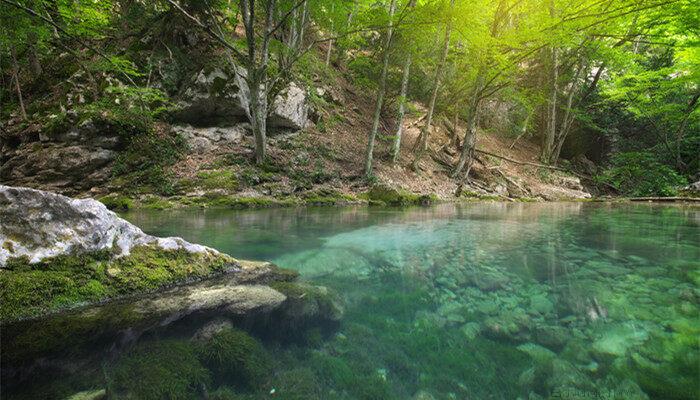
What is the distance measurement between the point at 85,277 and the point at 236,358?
63.2 inches

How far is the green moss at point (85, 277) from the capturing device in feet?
8.36

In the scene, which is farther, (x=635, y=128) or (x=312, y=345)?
(x=635, y=128)

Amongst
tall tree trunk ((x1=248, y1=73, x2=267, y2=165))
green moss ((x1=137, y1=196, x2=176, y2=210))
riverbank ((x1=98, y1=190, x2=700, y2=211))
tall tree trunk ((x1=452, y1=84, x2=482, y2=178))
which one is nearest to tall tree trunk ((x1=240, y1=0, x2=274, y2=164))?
tall tree trunk ((x1=248, y1=73, x2=267, y2=165))

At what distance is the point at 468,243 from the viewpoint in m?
6.34

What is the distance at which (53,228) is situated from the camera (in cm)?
301

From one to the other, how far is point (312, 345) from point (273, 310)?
0.61 meters

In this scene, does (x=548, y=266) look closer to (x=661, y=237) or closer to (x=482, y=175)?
(x=661, y=237)

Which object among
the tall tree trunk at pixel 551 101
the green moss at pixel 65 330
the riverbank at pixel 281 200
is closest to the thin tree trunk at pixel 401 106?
the riverbank at pixel 281 200

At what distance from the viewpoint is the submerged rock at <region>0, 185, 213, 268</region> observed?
2.77m

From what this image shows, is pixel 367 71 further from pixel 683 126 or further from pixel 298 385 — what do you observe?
pixel 298 385

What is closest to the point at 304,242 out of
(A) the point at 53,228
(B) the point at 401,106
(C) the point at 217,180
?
(A) the point at 53,228

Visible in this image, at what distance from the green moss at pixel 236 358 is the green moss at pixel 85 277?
111 centimetres

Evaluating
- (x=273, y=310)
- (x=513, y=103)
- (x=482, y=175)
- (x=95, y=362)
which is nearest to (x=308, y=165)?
(x=482, y=175)

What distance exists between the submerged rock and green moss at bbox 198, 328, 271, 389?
4.90ft
